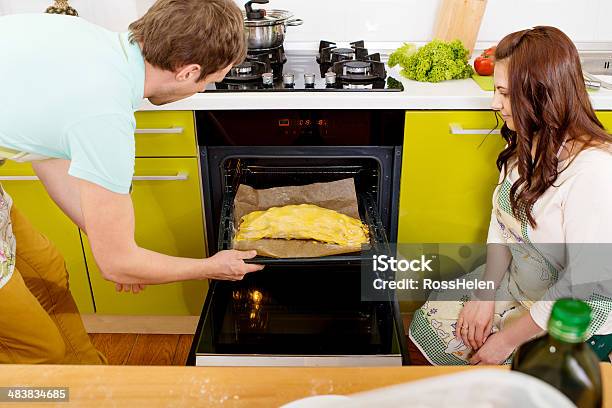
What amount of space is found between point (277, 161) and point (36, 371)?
1218mm

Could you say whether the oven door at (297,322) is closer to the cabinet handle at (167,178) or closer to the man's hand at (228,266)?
the man's hand at (228,266)

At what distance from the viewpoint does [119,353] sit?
7.00ft

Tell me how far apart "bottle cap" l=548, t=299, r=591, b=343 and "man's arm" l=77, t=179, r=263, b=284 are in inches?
33.1

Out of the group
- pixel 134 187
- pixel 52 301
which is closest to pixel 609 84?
pixel 134 187

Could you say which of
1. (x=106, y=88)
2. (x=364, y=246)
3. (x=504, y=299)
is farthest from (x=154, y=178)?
(x=504, y=299)

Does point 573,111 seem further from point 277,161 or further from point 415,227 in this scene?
point 277,161

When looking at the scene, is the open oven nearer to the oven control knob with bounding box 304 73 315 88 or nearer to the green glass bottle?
the oven control knob with bounding box 304 73 315 88

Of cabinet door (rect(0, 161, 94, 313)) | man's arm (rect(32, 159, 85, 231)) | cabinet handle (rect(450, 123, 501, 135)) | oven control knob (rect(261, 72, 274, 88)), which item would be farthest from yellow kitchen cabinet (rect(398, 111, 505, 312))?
cabinet door (rect(0, 161, 94, 313))

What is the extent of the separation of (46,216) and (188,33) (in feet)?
3.60

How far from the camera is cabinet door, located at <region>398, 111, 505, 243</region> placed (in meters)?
1.78

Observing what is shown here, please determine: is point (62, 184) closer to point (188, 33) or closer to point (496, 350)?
point (188, 33)

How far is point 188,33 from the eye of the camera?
1.11 metres

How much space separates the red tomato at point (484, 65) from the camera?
6.15 feet

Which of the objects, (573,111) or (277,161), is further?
(277,161)
